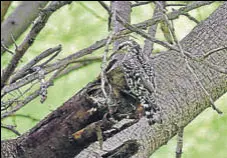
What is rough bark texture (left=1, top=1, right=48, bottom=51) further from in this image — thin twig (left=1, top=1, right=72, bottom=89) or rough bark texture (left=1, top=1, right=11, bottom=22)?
thin twig (left=1, top=1, right=72, bottom=89)

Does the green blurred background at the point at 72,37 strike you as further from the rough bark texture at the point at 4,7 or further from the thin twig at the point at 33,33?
the thin twig at the point at 33,33

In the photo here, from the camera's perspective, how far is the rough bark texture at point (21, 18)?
79.9 inches

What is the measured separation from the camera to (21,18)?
6.75 feet

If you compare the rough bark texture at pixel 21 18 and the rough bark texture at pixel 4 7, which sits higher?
the rough bark texture at pixel 4 7

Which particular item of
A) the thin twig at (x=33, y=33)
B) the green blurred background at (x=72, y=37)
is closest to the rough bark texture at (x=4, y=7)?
the green blurred background at (x=72, y=37)

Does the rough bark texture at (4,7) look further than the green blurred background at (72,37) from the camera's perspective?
No

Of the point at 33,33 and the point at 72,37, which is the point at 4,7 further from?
the point at 33,33

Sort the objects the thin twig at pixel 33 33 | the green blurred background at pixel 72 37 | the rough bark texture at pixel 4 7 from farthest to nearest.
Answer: the green blurred background at pixel 72 37, the rough bark texture at pixel 4 7, the thin twig at pixel 33 33

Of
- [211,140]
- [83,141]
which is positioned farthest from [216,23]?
[211,140]

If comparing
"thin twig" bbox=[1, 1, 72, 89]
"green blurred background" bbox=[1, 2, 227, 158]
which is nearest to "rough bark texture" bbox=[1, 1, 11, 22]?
"green blurred background" bbox=[1, 2, 227, 158]

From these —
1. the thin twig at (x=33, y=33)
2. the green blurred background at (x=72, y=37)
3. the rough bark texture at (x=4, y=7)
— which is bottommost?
the green blurred background at (x=72, y=37)

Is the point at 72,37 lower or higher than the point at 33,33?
lower

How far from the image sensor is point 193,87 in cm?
86

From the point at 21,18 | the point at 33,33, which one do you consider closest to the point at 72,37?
the point at 21,18
